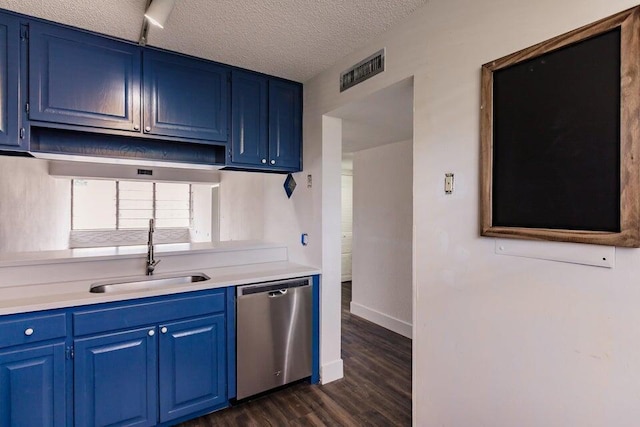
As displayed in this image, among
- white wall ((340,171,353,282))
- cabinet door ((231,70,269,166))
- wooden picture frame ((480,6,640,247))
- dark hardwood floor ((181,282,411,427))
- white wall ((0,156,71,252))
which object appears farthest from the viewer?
white wall ((340,171,353,282))

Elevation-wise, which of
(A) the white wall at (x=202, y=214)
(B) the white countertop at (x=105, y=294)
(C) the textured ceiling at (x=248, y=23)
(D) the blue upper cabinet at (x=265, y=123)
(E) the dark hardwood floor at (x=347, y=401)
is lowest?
(E) the dark hardwood floor at (x=347, y=401)

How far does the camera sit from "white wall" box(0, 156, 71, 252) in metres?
4.47

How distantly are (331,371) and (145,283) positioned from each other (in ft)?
5.21

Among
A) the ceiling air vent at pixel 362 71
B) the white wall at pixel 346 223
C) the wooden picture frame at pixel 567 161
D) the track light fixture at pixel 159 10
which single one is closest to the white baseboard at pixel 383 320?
the white wall at pixel 346 223

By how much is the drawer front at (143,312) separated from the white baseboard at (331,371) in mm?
1012

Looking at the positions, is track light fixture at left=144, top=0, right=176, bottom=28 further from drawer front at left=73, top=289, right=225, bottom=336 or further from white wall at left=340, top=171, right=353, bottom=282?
white wall at left=340, top=171, right=353, bottom=282

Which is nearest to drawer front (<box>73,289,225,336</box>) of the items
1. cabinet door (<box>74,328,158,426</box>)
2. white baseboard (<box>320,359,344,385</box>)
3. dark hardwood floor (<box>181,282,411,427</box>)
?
cabinet door (<box>74,328,158,426</box>)

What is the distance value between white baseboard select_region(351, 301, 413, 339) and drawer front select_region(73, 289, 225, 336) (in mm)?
2159

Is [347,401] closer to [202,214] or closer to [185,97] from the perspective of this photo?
[185,97]

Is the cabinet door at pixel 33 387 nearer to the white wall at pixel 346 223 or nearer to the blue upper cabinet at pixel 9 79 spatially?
the blue upper cabinet at pixel 9 79

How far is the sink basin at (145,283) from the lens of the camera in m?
2.12

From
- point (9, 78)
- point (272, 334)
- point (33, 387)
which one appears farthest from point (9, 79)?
point (272, 334)

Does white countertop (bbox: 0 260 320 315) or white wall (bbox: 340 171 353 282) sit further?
white wall (bbox: 340 171 353 282)

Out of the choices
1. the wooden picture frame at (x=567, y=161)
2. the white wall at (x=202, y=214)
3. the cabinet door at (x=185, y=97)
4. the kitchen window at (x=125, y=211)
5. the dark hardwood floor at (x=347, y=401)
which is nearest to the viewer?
the wooden picture frame at (x=567, y=161)
